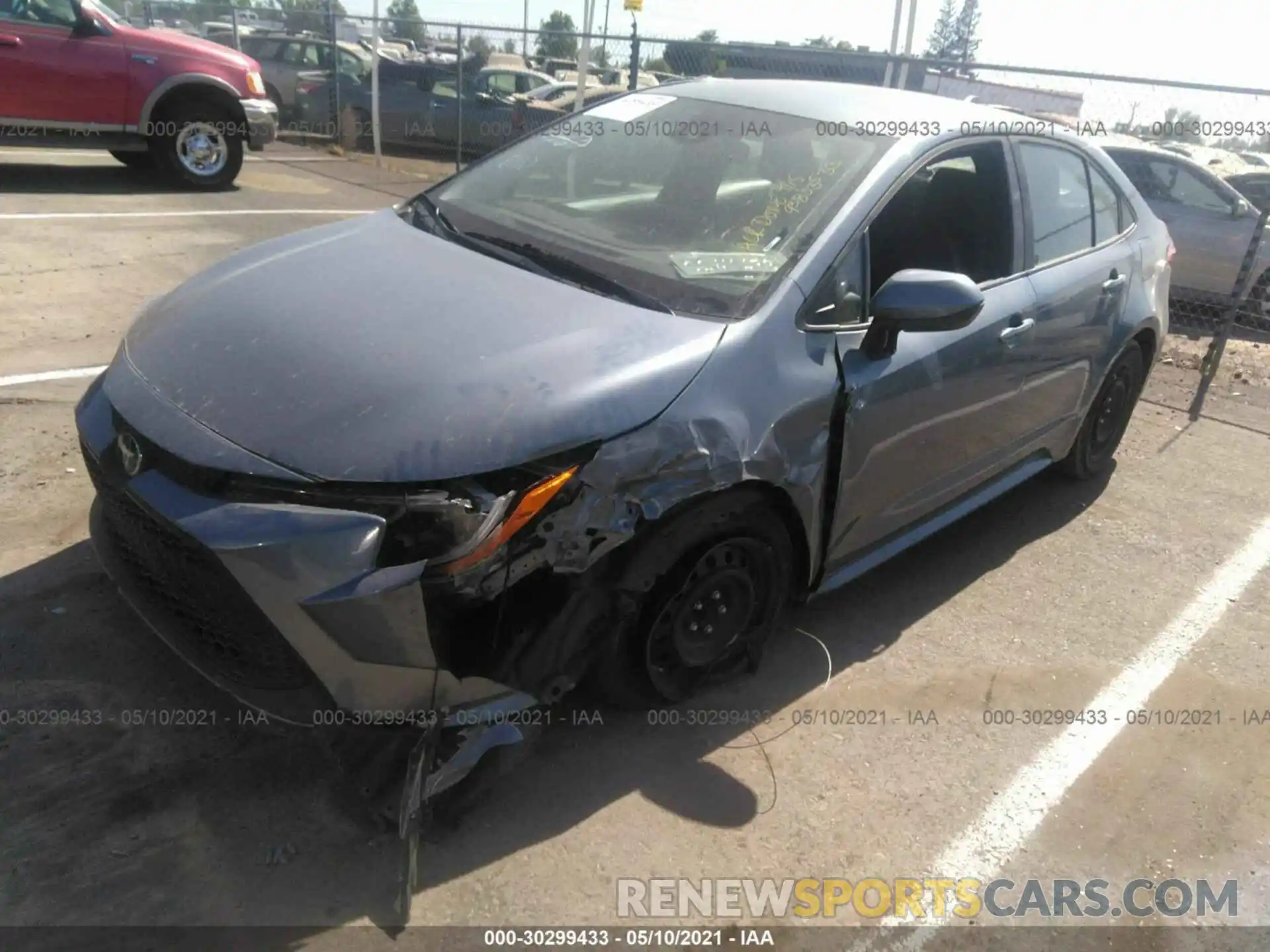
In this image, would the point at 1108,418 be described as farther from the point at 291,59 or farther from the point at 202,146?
the point at 291,59

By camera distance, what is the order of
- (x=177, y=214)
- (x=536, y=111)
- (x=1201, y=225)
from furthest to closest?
(x=536, y=111) → (x=1201, y=225) → (x=177, y=214)

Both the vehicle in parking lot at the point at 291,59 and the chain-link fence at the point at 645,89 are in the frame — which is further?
the vehicle in parking lot at the point at 291,59

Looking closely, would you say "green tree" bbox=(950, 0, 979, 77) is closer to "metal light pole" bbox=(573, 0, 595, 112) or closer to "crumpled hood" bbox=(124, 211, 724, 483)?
"metal light pole" bbox=(573, 0, 595, 112)

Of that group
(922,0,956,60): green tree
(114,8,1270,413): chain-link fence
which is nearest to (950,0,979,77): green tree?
(922,0,956,60): green tree

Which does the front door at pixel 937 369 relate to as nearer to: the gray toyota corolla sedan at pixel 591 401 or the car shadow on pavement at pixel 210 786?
the gray toyota corolla sedan at pixel 591 401

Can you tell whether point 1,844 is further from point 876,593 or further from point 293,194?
point 293,194

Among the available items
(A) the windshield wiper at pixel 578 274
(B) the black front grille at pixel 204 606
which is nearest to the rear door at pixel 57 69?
(A) the windshield wiper at pixel 578 274

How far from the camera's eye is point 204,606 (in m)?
2.46

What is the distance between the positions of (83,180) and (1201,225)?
10616mm

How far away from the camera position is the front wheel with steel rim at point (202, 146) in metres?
9.71

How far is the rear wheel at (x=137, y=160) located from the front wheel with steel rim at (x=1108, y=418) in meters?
9.42

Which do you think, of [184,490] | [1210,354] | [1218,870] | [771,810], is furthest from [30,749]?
[1210,354]

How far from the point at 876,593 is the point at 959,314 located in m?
1.33
